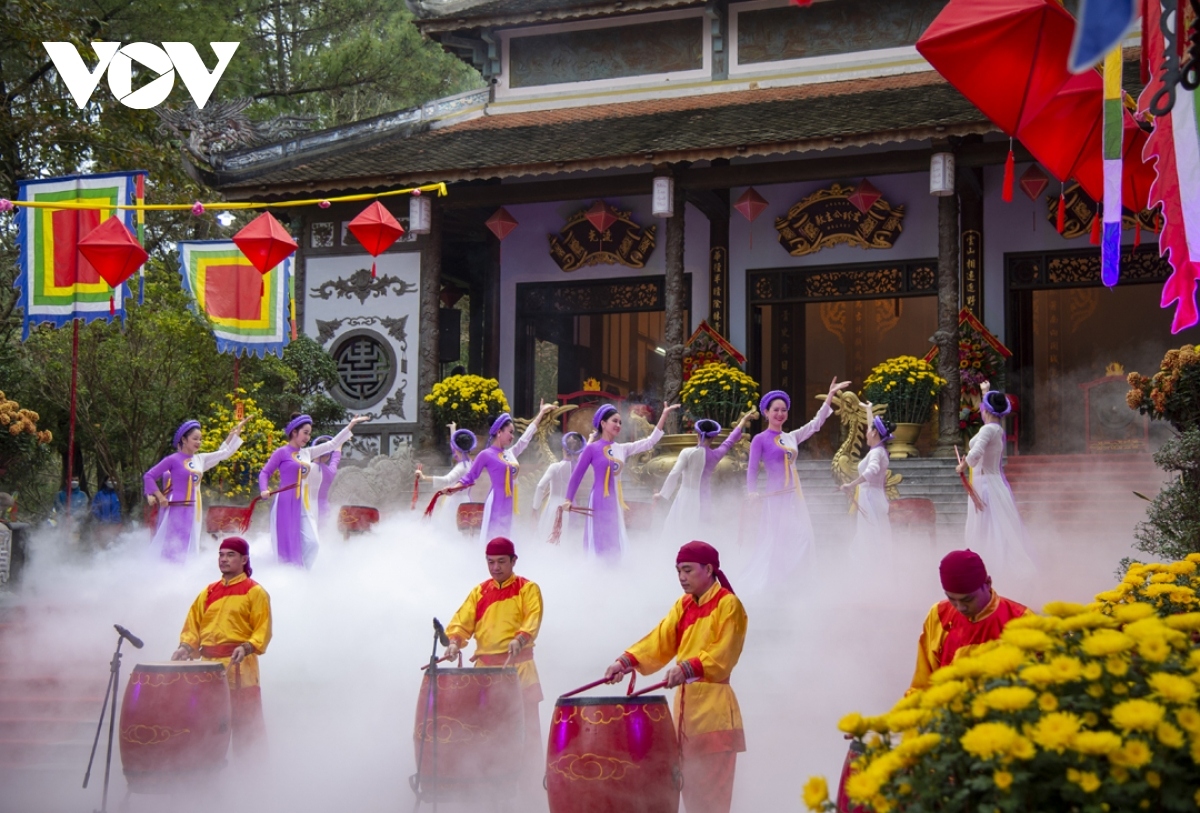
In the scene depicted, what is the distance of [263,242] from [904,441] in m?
6.88

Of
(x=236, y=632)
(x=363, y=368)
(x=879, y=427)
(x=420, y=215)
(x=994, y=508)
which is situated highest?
(x=420, y=215)

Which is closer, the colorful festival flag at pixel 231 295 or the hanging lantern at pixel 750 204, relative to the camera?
the colorful festival flag at pixel 231 295

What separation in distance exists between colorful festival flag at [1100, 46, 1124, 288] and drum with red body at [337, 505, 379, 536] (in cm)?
919

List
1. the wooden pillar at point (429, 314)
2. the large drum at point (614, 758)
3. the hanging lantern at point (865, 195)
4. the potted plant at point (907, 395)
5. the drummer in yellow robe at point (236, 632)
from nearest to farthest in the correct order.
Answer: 1. the large drum at point (614, 758)
2. the drummer in yellow robe at point (236, 632)
3. the potted plant at point (907, 395)
4. the hanging lantern at point (865, 195)
5. the wooden pillar at point (429, 314)

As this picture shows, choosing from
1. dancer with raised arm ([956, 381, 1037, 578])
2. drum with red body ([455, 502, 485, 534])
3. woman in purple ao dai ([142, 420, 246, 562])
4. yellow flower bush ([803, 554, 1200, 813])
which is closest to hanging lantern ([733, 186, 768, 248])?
drum with red body ([455, 502, 485, 534])

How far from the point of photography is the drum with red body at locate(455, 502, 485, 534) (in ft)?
42.2

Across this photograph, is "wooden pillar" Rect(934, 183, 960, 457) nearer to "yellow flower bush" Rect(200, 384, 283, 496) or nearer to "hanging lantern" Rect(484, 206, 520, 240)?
"hanging lantern" Rect(484, 206, 520, 240)

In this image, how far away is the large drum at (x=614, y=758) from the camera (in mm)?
5230

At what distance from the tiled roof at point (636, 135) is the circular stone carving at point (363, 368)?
2.07 metres

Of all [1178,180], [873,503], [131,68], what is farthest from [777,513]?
[131,68]

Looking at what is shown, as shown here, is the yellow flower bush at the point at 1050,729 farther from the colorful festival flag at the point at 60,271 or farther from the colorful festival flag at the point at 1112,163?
the colorful festival flag at the point at 60,271

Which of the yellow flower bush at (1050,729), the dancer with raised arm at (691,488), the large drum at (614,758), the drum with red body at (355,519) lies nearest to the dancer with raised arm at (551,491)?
the dancer with raised arm at (691,488)

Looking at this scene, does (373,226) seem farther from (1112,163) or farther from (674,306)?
(1112,163)

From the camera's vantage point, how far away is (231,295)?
13.2 m
